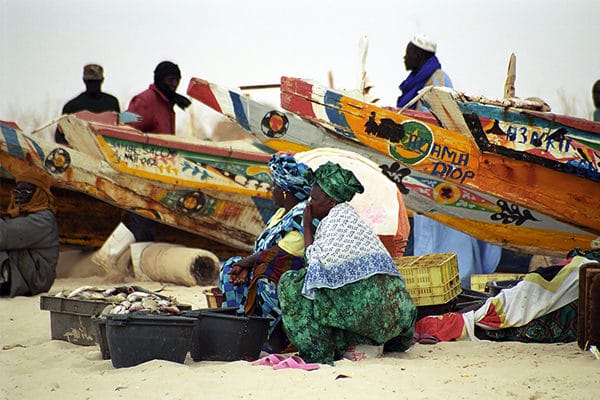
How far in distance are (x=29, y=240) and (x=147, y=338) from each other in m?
3.77

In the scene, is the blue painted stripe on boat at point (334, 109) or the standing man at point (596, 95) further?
the standing man at point (596, 95)

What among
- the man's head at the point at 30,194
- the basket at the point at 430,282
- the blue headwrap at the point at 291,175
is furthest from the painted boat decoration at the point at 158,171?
the blue headwrap at the point at 291,175

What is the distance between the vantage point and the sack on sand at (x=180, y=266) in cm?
937

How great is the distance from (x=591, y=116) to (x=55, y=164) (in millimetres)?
5813

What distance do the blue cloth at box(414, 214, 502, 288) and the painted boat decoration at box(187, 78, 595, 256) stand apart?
52 centimetres

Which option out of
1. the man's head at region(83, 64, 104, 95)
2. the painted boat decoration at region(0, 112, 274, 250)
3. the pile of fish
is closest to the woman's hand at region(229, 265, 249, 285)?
the pile of fish

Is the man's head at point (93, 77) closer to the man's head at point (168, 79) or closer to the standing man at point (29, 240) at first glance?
the man's head at point (168, 79)

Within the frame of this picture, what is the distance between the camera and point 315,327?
508 cm

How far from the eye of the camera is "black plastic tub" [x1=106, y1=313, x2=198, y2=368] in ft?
16.5

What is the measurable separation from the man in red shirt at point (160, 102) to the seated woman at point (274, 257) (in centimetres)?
541

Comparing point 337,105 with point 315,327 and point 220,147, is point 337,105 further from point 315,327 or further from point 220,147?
point 315,327

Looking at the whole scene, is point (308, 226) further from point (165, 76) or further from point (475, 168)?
point (165, 76)

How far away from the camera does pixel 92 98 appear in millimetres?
11938

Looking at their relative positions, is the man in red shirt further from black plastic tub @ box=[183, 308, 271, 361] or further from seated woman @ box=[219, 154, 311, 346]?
black plastic tub @ box=[183, 308, 271, 361]
